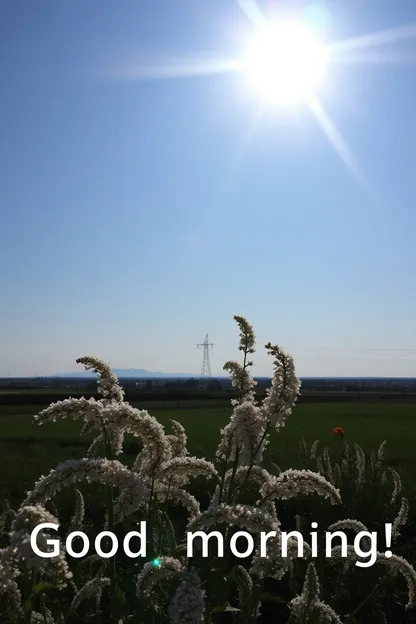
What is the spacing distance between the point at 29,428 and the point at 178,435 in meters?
41.7

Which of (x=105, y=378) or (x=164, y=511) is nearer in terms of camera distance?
(x=105, y=378)

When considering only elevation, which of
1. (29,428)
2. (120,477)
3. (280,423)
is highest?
(280,423)

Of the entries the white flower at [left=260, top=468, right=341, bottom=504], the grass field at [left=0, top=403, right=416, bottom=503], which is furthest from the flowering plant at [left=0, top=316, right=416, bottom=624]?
the grass field at [left=0, top=403, right=416, bottom=503]

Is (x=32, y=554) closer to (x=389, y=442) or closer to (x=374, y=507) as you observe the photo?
(x=374, y=507)

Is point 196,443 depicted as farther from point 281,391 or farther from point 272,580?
point 281,391

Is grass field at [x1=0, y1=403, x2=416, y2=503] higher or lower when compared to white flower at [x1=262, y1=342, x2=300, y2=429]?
lower

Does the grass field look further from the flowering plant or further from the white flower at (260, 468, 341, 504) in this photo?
the white flower at (260, 468, 341, 504)

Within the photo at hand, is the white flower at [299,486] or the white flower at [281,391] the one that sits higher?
the white flower at [281,391]

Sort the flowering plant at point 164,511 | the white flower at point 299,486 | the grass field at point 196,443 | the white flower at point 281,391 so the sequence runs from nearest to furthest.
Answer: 1. the flowering plant at point 164,511
2. the white flower at point 299,486
3. the white flower at point 281,391
4. the grass field at point 196,443

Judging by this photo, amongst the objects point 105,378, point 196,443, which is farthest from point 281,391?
point 196,443

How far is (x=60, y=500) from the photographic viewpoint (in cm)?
1480

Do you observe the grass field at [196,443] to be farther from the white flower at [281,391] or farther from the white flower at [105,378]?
the white flower at [281,391]

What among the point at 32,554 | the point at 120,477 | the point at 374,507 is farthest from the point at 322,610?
the point at 374,507

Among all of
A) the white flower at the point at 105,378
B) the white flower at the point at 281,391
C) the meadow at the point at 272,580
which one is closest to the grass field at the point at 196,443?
the meadow at the point at 272,580
